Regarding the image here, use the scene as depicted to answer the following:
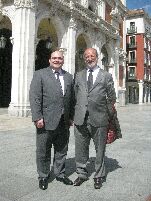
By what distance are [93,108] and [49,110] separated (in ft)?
2.03

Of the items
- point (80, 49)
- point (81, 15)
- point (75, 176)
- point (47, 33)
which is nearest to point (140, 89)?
point (80, 49)

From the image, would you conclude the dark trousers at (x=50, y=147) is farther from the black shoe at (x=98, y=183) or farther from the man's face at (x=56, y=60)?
the man's face at (x=56, y=60)

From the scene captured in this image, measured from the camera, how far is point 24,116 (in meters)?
15.0

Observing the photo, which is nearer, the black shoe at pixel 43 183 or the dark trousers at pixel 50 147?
the black shoe at pixel 43 183

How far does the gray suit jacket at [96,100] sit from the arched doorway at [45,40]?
1456 centimetres

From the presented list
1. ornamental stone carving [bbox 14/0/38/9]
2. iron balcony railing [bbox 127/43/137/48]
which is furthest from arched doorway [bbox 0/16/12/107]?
iron balcony railing [bbox 127/43/137/48]

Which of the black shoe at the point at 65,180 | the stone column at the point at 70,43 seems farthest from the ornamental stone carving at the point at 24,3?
the black shoe at the point at 65,180

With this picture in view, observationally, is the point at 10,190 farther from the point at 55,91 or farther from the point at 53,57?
the point at 53,57

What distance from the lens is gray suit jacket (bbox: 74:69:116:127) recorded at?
434cm

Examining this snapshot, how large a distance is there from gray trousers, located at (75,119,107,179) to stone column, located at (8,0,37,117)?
35.3 feet

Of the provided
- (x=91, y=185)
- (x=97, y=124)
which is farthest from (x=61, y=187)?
(x=97, y=124)

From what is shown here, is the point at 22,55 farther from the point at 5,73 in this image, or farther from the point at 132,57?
the point at 132,57

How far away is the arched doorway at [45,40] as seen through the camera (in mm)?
19781

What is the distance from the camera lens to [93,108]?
14.2ft
